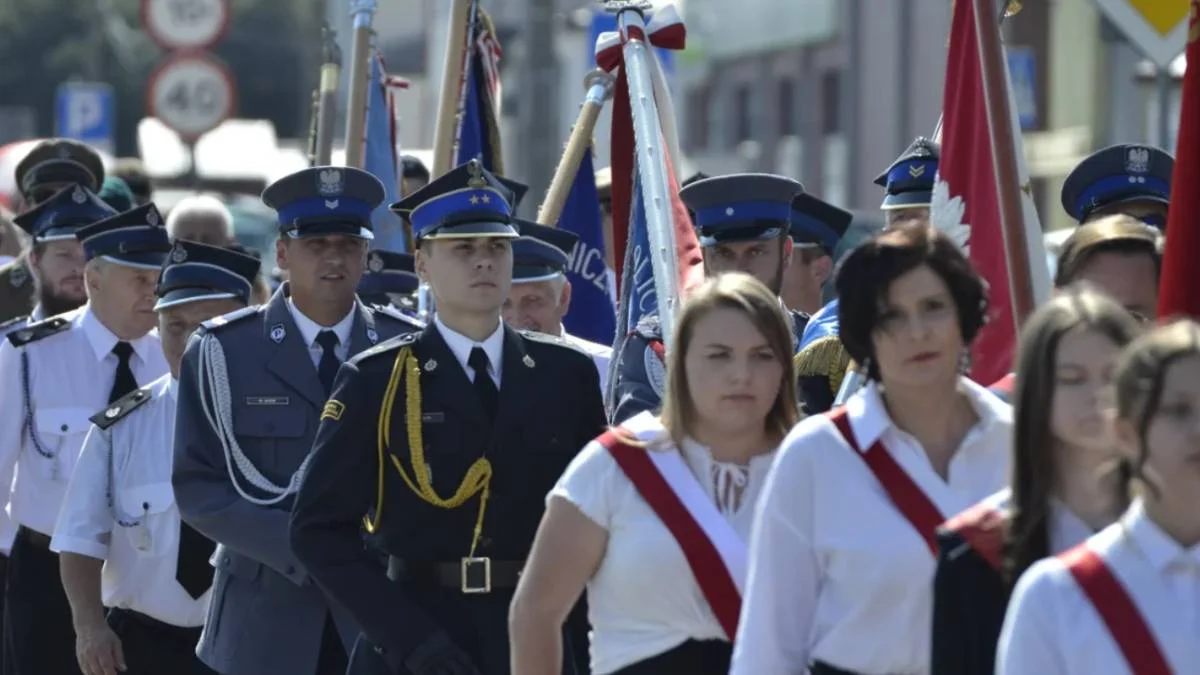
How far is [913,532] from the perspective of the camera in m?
5.00

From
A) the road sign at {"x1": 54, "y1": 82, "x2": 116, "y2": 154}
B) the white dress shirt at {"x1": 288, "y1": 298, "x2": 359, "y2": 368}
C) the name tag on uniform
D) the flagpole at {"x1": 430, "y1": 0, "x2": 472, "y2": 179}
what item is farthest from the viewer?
the road sign at {"x1": 54, "y1": 82, "x2": 116, "y2": 154}

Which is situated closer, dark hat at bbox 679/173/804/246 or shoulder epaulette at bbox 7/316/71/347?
dark hat at bbox 679/173/804/246

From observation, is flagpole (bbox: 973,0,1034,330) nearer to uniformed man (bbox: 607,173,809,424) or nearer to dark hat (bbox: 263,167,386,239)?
uniformed man (bbox: 607,173,809,424)

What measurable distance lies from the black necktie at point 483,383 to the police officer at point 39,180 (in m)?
4.66

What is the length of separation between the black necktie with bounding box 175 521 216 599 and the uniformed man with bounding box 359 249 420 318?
1.75 meters

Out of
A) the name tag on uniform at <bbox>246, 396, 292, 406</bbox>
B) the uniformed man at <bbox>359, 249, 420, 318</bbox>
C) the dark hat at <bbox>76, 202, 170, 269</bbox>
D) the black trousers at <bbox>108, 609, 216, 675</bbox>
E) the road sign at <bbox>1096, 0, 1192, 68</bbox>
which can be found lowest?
the black trousers at <bbox>108, 609, 216, 675</bbox>

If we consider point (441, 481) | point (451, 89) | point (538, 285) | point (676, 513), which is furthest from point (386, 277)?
point (676, 513)

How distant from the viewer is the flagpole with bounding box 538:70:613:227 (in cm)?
925

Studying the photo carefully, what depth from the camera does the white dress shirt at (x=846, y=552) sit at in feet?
16.4

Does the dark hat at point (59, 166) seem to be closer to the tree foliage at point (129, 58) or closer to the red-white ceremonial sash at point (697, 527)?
the red-white ceremonial sash at point (697, 527)

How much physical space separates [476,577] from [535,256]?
249 centimetres

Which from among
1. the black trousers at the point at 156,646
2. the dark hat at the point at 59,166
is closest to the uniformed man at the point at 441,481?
the black trousers at the point at 156,646

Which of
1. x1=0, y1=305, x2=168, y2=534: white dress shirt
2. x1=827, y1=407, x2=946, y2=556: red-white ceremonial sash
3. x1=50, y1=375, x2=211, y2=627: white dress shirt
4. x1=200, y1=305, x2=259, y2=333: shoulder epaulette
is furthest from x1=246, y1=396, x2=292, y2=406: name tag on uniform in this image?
x1=827, y1=407, x2=946, y2=556: red-white ceremonial sash

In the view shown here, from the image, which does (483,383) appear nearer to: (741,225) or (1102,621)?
(741,225)
